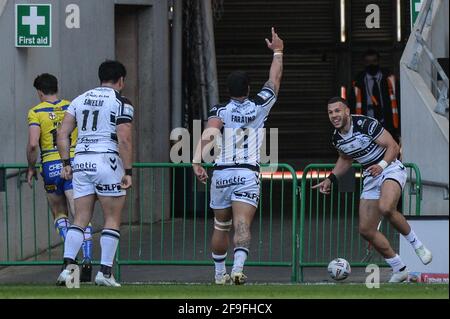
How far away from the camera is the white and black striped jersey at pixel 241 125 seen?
45.0 feet

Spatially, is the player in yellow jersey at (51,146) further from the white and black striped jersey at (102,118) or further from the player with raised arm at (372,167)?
the player with raised arm at (372,167)

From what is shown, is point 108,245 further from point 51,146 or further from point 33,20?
point 33,20

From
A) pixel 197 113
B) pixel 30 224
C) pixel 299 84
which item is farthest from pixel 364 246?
pixel 299 84

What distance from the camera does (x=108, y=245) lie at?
13125 millimetres

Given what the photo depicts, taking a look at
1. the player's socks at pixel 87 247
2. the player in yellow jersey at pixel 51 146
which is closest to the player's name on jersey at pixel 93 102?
the player in yellow jersey at pixel 51 146

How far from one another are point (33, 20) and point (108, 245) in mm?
3941

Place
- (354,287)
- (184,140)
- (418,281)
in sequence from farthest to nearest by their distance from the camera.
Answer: (184,140), (418,281), (354,287)

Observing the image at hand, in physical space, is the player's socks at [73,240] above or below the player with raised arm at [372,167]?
below

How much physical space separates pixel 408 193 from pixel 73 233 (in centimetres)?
410

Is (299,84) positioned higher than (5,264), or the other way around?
(299,84)

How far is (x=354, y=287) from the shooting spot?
13078 mm

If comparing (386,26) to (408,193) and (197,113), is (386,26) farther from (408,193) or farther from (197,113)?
(408,193)

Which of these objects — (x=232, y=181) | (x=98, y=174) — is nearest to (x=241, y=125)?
(x=232, y=181)

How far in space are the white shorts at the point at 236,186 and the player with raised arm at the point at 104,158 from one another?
3.54 ft
